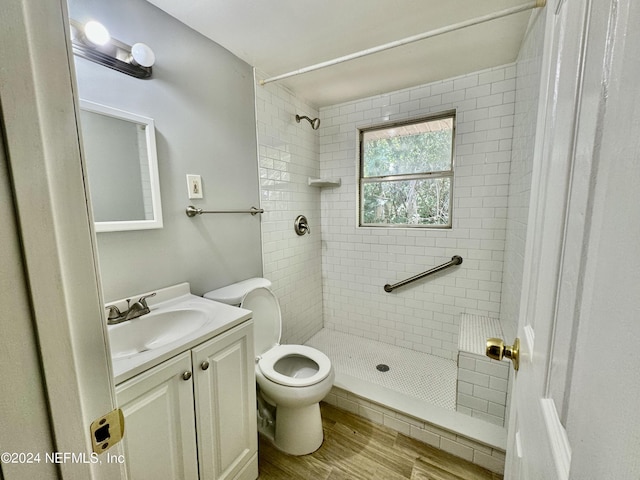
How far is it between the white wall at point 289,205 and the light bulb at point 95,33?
933mm

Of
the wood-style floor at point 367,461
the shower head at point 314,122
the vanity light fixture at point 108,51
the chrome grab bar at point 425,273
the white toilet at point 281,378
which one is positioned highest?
the shower head at point 314,122

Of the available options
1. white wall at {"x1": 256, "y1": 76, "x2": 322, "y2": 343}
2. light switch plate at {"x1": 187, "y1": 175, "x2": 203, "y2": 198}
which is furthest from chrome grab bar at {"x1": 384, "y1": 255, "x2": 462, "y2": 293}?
light switch plate at {"x1": 187, "y1": 175, "x2": 203, "y2": 198}

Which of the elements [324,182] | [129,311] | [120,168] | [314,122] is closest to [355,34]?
[314,122]

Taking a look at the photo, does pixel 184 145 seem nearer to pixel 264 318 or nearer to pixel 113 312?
pixel 113 312

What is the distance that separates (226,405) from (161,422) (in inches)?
11.2

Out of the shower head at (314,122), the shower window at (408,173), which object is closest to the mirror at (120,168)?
the shower head at (314,122)

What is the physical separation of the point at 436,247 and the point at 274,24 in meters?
1.86

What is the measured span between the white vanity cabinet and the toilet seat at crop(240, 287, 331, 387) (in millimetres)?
292

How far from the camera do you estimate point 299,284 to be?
2336 mm

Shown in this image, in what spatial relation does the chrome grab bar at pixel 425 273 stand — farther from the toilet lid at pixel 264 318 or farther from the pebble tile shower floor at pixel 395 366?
the toilet lid at pixel 264 318

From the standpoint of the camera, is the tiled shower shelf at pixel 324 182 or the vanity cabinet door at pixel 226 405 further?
the tiled shower shelf at pixel 324 182

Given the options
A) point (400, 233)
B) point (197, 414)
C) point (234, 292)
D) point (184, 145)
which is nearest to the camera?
point (197, 414)

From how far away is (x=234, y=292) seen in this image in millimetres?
1530

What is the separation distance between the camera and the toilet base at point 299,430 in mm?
1482
